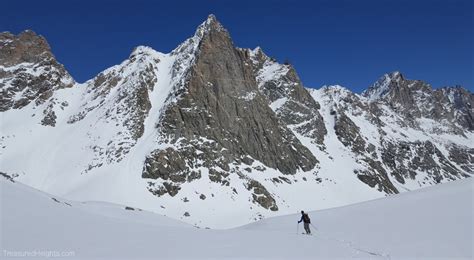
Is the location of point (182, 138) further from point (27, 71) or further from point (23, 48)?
point (23, 48)

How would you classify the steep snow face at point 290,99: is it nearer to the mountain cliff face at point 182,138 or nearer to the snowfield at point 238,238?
the mountain cliff face at point 182,138

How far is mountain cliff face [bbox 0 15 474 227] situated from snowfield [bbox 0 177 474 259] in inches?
2302

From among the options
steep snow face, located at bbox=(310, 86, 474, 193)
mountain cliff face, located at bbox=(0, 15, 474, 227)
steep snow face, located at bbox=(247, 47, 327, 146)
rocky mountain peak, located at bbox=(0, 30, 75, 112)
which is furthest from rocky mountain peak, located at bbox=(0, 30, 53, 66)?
steep snow face, located at bbox=(310, 86, 474, 193)

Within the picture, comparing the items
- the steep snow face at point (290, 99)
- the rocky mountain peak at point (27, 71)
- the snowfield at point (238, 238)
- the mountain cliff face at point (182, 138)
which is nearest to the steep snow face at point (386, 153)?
the mountain cliff face at point (182, 138)

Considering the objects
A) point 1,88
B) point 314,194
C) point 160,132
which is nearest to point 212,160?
point 160,132

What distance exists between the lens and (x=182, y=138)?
318 ft

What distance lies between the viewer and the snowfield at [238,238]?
39.4ft

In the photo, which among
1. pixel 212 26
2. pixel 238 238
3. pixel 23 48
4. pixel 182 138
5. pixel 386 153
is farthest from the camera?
pixel 386 153

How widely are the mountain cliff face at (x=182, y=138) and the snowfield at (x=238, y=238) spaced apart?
5847 centimetres

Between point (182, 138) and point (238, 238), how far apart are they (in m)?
82.6

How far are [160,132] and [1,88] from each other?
5016 cm

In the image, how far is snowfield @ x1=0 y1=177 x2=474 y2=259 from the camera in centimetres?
1202

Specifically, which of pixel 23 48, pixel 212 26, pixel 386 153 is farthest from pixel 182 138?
pixel 386 153

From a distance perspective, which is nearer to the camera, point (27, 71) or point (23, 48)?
point (27, 71)
